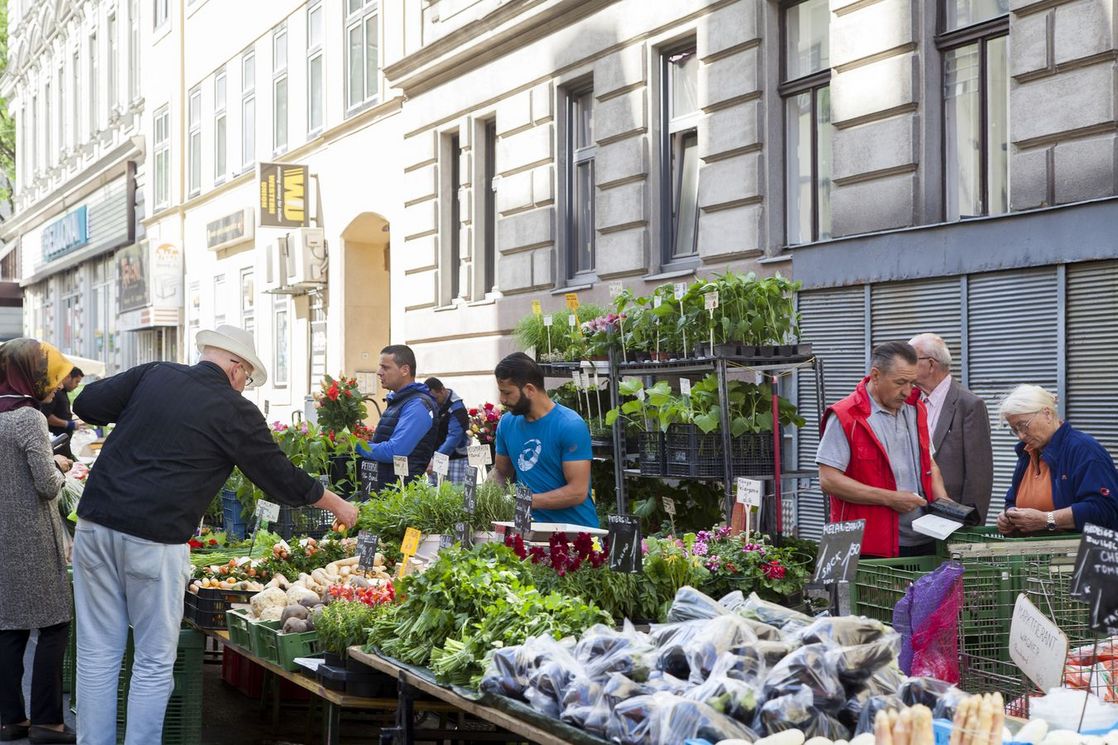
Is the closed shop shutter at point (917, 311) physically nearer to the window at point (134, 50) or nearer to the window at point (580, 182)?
the window at point (580, 182)

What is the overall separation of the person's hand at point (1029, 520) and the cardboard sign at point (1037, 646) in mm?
Result: 1972

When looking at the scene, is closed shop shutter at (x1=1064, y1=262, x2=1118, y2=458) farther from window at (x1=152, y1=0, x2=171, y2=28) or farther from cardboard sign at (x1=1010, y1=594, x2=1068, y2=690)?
window at (x1=152, y1=0, x2=171, y2=28)

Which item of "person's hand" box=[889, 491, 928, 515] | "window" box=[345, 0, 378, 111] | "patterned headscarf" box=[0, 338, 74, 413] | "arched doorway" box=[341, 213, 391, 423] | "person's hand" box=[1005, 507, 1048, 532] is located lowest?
"person's hand" box=[1005, 507, 1048, 532]

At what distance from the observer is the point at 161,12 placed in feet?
95.0

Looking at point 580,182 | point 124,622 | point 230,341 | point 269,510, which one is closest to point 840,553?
point 230,341

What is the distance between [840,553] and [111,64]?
32.1 m

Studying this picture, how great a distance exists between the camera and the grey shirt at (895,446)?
6.30 m

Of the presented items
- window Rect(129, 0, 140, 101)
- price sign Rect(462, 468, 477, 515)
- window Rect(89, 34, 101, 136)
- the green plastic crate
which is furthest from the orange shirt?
window Rect(89, 34, 101, 136)

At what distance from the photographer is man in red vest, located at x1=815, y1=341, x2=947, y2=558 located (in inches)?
244

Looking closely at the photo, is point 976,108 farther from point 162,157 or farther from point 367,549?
point 162,157

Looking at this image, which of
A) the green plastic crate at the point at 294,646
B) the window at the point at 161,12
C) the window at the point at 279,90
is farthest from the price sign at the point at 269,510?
the window at the point at 161,12

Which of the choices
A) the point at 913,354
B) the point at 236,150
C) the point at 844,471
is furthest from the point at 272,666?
the point at 236,150

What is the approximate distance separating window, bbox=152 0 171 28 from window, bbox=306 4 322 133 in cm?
854

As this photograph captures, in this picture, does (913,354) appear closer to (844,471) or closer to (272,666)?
(844,471)
